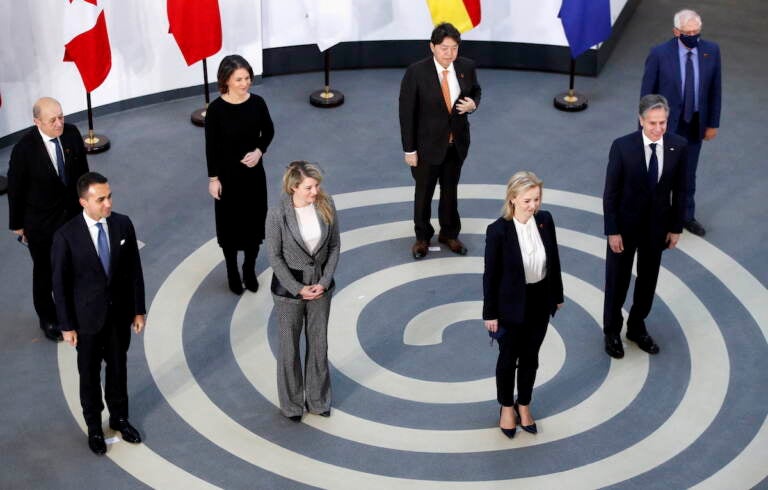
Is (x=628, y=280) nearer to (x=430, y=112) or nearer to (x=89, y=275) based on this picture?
(x=430, y=112)

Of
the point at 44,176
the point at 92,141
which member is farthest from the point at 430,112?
the point at 92,141

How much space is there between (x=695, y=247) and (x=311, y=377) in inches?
148

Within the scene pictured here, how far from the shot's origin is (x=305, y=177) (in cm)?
655

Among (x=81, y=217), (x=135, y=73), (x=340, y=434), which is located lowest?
(x=340, y=434)

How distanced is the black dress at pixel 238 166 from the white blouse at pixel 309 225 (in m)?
1.60

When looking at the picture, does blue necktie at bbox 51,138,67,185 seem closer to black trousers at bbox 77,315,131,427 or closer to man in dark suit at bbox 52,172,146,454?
man in dark suit at bbox 52,172,146,454

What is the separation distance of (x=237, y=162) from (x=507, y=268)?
2.55 meters

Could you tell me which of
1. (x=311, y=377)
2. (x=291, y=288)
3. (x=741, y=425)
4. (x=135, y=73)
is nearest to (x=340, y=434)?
(x=311, y=377)

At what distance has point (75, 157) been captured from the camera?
7.62 m

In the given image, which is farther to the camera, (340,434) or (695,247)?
(695,247)

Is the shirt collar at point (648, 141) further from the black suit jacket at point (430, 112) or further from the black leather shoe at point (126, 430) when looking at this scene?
the black leather shoe at point (126, 430)

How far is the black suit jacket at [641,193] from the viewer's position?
24.3ft

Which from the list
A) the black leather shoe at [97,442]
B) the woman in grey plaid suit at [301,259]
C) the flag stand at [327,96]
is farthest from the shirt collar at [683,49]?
the black leather shoe at [97,442]

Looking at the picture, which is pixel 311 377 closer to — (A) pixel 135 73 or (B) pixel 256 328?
(B) pixel 256 328
